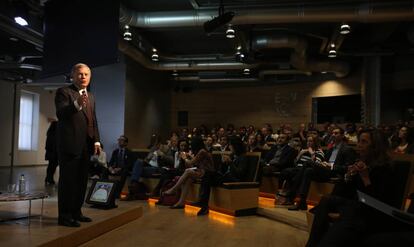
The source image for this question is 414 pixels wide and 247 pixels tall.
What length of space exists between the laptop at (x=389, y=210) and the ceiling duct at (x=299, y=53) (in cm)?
738

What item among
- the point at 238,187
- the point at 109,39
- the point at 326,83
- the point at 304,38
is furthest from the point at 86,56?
the point at 326,83

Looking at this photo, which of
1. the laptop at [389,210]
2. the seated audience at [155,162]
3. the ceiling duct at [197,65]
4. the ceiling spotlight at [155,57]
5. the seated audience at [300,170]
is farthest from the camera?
the ceiling duct at [197,65]

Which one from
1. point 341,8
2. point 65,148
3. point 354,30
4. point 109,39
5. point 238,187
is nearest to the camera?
point 65,148

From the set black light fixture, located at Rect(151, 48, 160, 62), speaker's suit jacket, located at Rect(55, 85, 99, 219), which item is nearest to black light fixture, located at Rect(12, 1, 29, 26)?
speaker's suit jacket, located at Rect(55, 85, 99, 219)

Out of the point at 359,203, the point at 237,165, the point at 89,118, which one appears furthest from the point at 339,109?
the point at 359,203

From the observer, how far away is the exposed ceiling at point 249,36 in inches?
286

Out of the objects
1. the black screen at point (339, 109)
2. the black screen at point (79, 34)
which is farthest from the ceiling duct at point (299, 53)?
the black screen at point (79, 34)

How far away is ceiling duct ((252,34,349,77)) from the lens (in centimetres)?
944

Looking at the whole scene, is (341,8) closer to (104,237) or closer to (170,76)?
(104,237)

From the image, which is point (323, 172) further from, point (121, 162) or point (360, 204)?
point (121, 162)

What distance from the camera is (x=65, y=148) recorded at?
3459 mm

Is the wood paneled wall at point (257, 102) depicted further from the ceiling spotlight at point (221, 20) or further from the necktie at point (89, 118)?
the necktie at point (89, 118)

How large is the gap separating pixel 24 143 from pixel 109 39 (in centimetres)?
1134

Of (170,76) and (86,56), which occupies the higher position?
(170,76)
